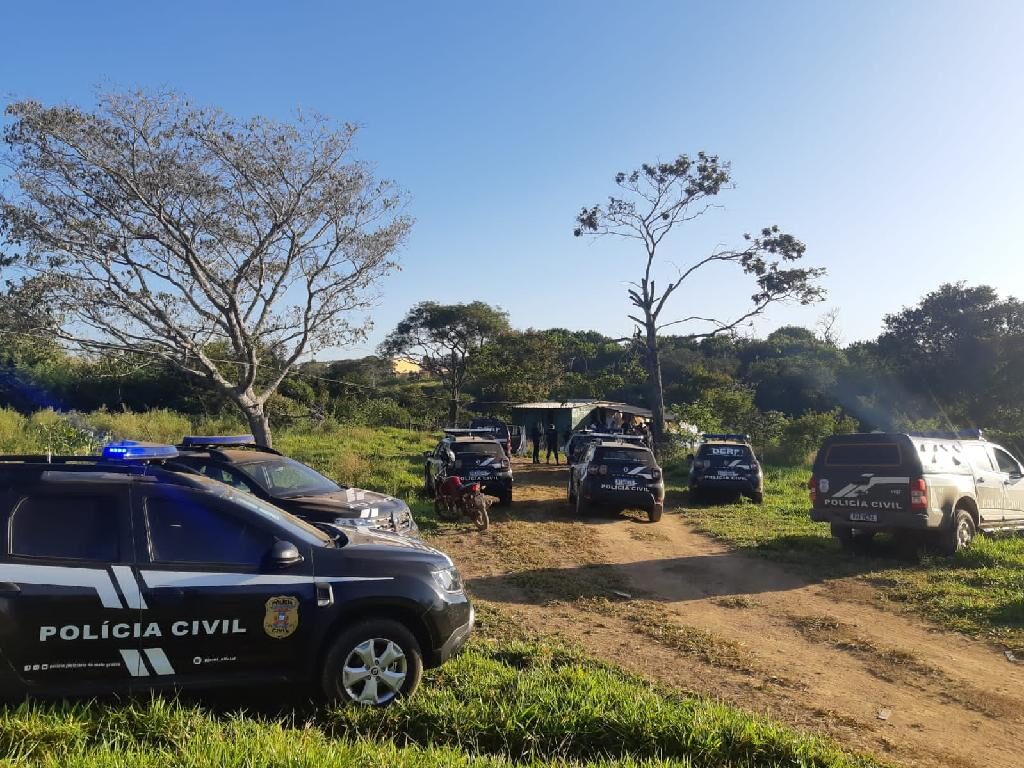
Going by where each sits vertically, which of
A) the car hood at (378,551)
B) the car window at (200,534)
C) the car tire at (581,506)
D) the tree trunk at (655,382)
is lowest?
the car tire at (581,506)

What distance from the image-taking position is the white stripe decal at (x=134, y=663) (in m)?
4.23

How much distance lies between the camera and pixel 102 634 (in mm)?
4184

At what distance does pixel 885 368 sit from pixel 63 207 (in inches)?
1580

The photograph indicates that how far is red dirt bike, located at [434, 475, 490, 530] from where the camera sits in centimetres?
1335

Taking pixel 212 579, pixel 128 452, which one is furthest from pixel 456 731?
pixel 128 452

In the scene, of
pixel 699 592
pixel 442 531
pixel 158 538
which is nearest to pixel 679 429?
pixel 442 531

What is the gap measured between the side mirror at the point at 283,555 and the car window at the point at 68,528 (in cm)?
86

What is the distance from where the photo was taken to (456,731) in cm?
430

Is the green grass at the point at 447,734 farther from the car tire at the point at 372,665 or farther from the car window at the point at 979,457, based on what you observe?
the car window at the point at 979,457

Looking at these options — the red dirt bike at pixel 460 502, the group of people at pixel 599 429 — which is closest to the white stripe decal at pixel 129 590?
the red dirt bike at pixel 460 502

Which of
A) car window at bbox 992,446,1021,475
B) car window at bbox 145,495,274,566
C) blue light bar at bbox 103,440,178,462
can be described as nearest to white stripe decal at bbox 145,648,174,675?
car window at bbox 145,495,274,566

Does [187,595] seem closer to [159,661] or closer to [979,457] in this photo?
[159,661]

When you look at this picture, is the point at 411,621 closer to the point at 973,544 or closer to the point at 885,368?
the point at 973,544

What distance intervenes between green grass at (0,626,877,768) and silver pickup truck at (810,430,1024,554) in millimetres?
6682
